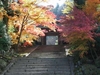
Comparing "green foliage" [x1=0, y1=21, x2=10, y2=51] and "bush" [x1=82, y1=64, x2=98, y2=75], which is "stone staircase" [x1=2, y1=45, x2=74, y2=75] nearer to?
"bush" [x1=82, y1=64, x2=98, y2=75]

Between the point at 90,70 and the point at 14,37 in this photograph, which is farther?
the point at 14,37

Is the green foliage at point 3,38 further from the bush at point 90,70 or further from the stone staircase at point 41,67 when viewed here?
the bush at point 90,70

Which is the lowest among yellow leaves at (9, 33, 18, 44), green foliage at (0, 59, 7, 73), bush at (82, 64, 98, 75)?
yellow leaves at (9, 33, 18, 44)

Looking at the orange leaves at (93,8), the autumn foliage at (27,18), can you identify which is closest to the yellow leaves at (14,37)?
the autumn foliage at (27,18)

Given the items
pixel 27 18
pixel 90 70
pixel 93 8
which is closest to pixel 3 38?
pixel 27 18

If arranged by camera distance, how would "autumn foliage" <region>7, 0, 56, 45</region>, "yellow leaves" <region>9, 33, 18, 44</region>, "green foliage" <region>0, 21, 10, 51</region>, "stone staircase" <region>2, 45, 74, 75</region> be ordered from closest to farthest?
"stone staircase" <region>2, 45, 74, 75</region> → "green foliage" <region>0, 21, 10, 51</region> → "autumn foliage" <region>7, 0, 56, 45</region> → "yellow leaves" <region>9, 33, 18, 44</region>

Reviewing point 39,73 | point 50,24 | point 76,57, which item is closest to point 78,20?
point 76,57

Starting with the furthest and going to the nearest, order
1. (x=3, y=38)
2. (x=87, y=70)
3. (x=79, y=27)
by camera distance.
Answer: (x=3, y=38) < (x=79, y=27) < (x=87, y=70)

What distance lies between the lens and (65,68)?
41.2 ft

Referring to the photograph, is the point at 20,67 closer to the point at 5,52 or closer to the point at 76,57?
the point at 5,52

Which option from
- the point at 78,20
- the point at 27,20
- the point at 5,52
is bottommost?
the point at 5,52

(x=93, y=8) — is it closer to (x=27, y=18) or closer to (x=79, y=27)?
(x=79, y=27)

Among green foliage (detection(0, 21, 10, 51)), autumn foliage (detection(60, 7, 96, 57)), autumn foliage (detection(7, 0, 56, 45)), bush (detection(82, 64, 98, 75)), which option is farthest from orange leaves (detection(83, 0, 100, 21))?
green foliage (detection(0, 21, 10, 51))

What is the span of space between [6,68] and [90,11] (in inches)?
239
